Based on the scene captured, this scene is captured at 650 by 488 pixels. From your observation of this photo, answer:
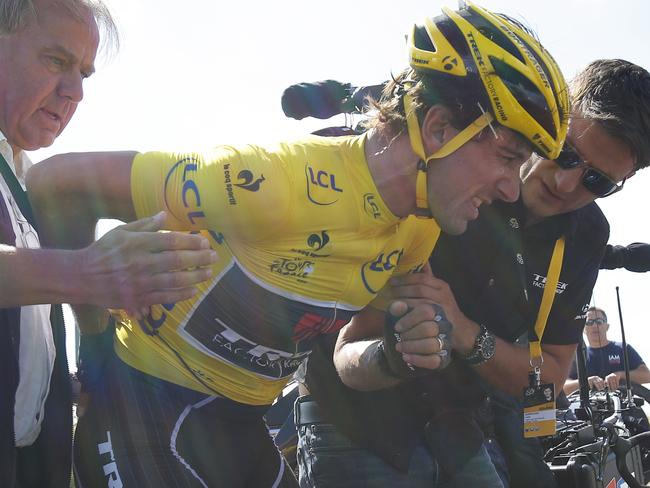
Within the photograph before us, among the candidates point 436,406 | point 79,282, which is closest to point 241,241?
point 79,282

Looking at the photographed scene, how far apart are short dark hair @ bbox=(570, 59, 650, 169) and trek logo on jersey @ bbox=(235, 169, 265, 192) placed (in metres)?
1.78

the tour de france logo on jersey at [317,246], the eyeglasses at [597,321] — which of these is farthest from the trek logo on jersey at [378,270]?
the eyeglasses at [597,321]

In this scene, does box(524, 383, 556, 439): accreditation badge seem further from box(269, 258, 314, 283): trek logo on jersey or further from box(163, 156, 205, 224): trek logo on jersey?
box(163, 156, 205, 224): trek logo on jersey

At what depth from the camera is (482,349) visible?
2957 millimetres

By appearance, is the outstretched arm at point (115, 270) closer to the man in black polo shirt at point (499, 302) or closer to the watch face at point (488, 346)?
the man in black polo shirt at point (499, 302)

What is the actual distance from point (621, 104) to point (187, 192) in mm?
2063

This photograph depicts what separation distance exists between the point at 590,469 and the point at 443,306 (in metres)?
2.03

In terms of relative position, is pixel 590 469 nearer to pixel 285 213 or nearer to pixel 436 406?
pixel 436 406

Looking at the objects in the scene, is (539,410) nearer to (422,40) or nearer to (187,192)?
(422,40)

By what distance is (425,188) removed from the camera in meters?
2.50

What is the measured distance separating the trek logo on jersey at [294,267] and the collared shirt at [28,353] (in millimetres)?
717

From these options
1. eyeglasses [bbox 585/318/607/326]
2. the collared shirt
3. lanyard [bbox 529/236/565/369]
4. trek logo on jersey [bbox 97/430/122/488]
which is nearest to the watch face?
lanyard [bbox 529/236/565/369]

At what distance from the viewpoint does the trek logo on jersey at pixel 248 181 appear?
211 centimetres

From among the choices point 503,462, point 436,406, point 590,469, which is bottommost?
point 590,469
